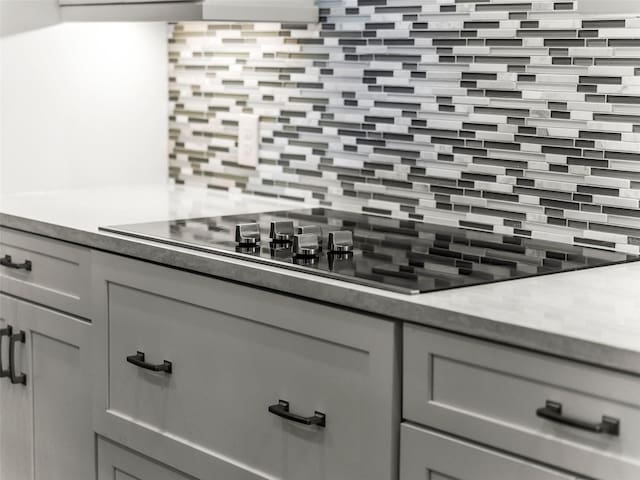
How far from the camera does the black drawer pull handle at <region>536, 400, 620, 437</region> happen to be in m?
1.33

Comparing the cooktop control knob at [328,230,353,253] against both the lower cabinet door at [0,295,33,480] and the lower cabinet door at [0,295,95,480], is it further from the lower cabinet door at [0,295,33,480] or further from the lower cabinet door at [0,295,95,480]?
the lower cabinet door at [0,295,33,480]

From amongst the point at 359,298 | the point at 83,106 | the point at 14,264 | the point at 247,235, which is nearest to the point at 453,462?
the point at 359,298

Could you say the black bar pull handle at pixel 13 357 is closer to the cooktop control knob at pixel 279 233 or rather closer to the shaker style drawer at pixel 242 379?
the shaker style drawer at pixel 242 379

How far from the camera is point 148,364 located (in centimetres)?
207

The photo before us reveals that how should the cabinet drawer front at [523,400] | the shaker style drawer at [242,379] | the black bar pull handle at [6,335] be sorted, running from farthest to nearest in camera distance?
the black bar pull handle at [6,335] < the shaker style drawer at [242,379] < the cabinet drawer front at [523,400]

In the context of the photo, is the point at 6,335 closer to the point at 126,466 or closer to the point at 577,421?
the point at 126,466

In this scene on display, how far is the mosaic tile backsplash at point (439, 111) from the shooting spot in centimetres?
205

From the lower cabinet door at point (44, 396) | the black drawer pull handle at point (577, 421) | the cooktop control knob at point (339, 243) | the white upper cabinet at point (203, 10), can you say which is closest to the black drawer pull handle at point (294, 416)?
the cooktop control knob at point (339, 243)

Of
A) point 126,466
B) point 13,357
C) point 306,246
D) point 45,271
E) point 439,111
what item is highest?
point 439,111

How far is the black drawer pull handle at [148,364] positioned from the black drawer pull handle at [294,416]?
0.32 m

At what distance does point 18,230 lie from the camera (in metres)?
2.44

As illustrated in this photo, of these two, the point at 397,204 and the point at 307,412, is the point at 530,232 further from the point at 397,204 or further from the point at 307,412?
the point at 307,412

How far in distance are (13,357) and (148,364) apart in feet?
1.93

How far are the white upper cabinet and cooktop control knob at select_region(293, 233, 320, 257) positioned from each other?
762 millimetres
